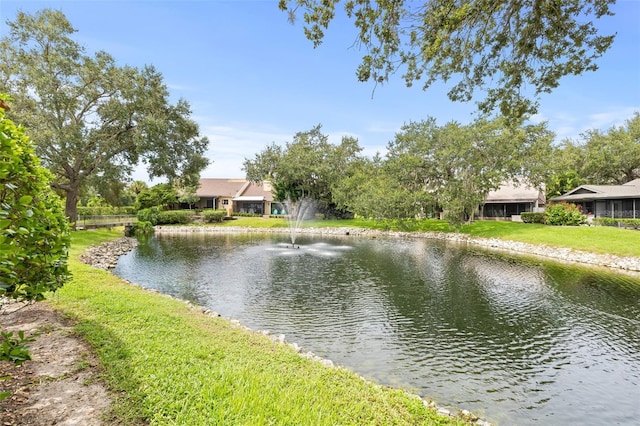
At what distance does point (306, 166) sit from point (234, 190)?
58.6 ft

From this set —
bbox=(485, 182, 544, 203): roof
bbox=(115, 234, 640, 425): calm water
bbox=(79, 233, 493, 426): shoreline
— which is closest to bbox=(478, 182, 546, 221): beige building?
bbox=(485, 182, 544, 203): roof

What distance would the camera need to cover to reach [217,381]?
13.9ft

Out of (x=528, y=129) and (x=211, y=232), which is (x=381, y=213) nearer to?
(x=528, y=129)

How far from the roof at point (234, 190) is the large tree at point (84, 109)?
2713cm

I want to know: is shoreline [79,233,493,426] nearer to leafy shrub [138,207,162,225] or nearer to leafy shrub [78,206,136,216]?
leafy shrub [138,207,162,225]

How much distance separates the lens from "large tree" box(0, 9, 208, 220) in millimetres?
20641

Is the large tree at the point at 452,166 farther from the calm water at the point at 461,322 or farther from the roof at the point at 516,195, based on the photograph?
the calm water at the point at 461,322

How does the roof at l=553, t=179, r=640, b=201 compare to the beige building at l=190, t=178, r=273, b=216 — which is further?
the beige building at l=190, t=178, r=273, b=216

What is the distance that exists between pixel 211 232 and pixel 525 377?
117 feet

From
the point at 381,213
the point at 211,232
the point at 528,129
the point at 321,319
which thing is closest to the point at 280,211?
the point at 211,232

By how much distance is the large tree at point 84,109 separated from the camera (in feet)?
67.7

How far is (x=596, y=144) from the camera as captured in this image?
43656 millimetres

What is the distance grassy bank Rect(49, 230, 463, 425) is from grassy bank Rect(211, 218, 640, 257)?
20303 millimetres

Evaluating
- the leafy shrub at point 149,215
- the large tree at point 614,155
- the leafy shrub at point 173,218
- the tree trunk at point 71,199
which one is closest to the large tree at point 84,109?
the tree trunk at point 71,199
